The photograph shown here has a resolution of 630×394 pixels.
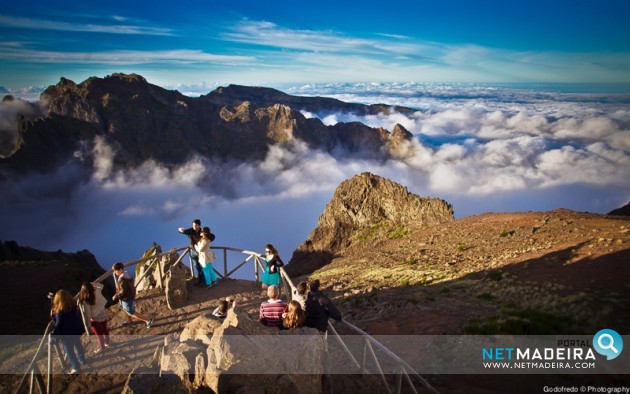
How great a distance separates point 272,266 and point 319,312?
187 inches

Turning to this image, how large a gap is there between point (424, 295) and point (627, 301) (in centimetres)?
690

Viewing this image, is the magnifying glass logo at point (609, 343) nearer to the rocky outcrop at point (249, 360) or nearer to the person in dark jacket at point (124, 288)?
the rocky outcrop at point (249, 360)

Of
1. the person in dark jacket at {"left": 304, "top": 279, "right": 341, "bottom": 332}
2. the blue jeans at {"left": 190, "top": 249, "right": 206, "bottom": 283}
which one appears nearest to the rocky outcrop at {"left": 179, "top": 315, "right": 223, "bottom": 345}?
the person in dark jacket at {"left": 304, "top": 279, "right": 341, "bottom": 332}

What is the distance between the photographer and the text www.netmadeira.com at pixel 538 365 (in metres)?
9.06

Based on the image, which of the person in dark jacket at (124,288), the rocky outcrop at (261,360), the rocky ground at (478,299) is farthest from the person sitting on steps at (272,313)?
the person in dark jacket at (124,288)

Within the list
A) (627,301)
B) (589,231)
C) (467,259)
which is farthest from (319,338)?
(589,231)

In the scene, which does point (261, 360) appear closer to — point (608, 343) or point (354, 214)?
point (608, 343)

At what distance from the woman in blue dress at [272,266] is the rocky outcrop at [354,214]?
50923mm

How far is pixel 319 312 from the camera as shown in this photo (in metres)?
8.11

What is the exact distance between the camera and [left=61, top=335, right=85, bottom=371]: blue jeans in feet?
27.1

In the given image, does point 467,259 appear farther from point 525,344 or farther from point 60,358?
point 60,358

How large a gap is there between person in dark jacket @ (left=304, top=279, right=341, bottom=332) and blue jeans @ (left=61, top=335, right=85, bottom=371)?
18.4ft

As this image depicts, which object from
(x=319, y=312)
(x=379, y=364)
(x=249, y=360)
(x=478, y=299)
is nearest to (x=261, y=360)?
(x=249, y=360)

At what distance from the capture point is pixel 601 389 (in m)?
8.21
